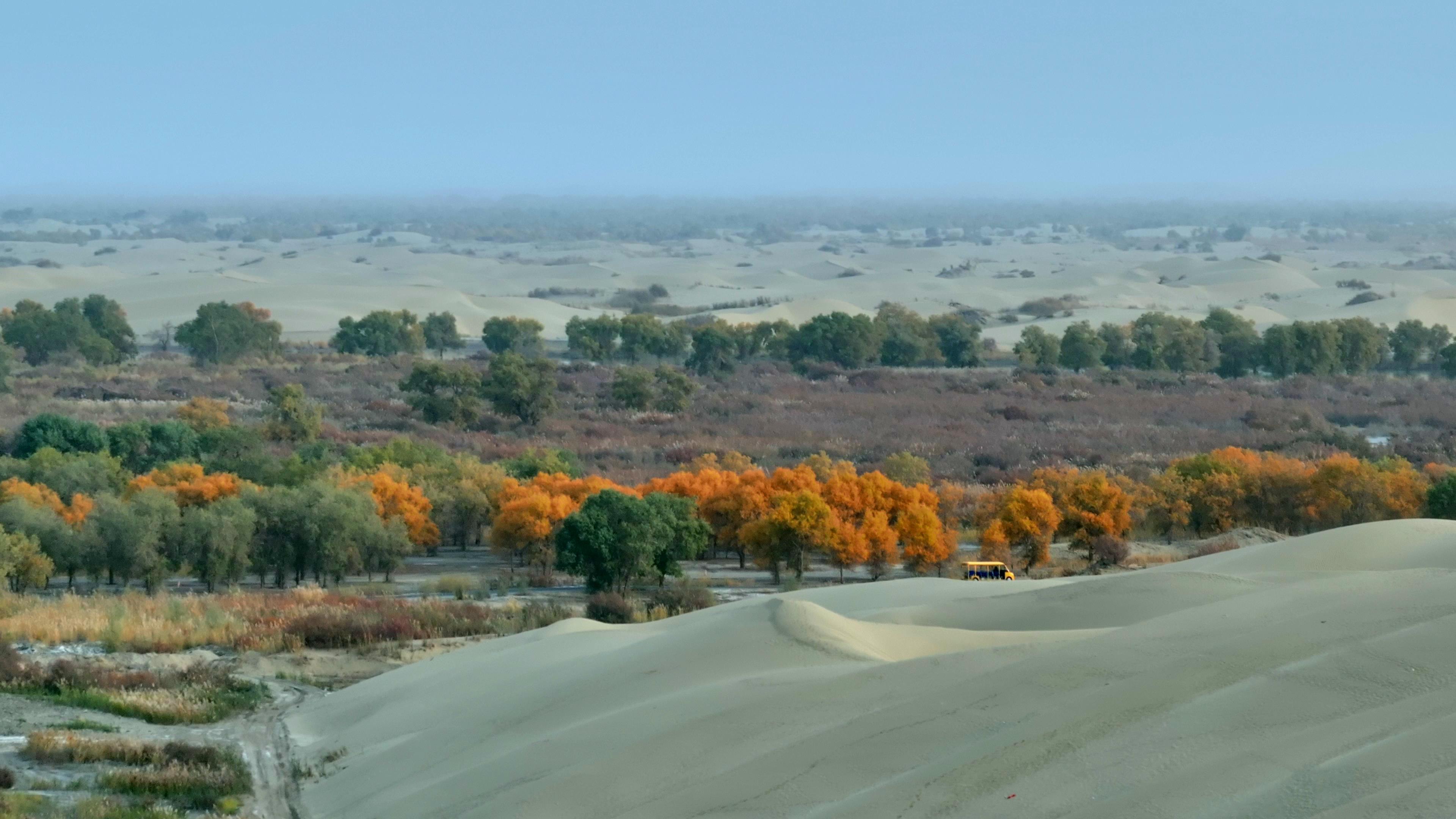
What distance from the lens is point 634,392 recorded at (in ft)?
190

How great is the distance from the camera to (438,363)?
56.4 metres

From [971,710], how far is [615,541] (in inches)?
566

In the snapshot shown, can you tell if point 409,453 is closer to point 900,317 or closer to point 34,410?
point 34,410

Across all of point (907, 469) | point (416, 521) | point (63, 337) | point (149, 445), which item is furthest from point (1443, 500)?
point (63, 337)

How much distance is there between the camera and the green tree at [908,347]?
74.4 meters

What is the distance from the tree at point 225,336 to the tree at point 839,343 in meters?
24.3

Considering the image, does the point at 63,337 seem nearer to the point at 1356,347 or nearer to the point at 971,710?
the point at 1356,347

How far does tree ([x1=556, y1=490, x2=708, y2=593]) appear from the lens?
28312mm

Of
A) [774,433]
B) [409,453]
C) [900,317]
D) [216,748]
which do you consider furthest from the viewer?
[900,317]

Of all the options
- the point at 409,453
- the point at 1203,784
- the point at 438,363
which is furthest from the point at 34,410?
the point at 1203,784

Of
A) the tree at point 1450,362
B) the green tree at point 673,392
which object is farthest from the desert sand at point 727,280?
the green tree at point 673,392

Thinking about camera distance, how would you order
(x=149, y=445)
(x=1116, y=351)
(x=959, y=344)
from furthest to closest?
(x=959, y=344) → (x=1116, y=351) → (x=149, y=445)

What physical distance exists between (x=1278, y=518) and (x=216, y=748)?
23.6 meters

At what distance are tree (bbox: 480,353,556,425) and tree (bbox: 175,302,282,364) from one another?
23243mm
